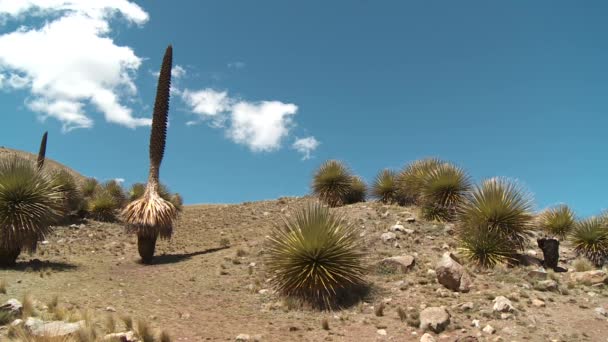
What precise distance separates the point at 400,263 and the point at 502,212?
3.43 m

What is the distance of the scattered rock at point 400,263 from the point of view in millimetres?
13117

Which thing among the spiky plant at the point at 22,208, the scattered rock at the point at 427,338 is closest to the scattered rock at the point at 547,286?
the scattered rock at the point at 427,338

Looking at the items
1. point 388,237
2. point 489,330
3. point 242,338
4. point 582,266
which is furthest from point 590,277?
point 242,338

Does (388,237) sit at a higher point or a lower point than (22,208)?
higher

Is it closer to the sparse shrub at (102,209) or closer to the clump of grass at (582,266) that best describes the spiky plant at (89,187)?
the sparse shrub at (102,209)

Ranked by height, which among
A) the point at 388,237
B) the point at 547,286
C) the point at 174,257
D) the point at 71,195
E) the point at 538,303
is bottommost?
the point at 174,257

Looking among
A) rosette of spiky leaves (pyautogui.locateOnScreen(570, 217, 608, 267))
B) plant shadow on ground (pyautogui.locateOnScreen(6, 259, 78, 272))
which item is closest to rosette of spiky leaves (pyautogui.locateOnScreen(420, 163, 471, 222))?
rosette of spiky leaves (pyautogui.locateOnScreen(570, 217, 608, 267))

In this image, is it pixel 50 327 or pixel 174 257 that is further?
pixel 174 257

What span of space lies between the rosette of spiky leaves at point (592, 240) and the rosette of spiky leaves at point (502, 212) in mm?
2145

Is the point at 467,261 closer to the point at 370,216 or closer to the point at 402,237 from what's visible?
the point at 402,237

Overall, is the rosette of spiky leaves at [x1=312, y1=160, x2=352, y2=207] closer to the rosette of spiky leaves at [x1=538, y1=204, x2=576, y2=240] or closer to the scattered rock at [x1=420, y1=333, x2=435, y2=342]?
the rosette of spiky leaves at [x1=538, y1=204, x2=576, y2=240]

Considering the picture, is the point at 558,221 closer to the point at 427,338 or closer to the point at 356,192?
the point at 356,192

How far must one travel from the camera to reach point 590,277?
39.3ft

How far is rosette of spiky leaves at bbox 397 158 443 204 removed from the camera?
20141 millimetres
